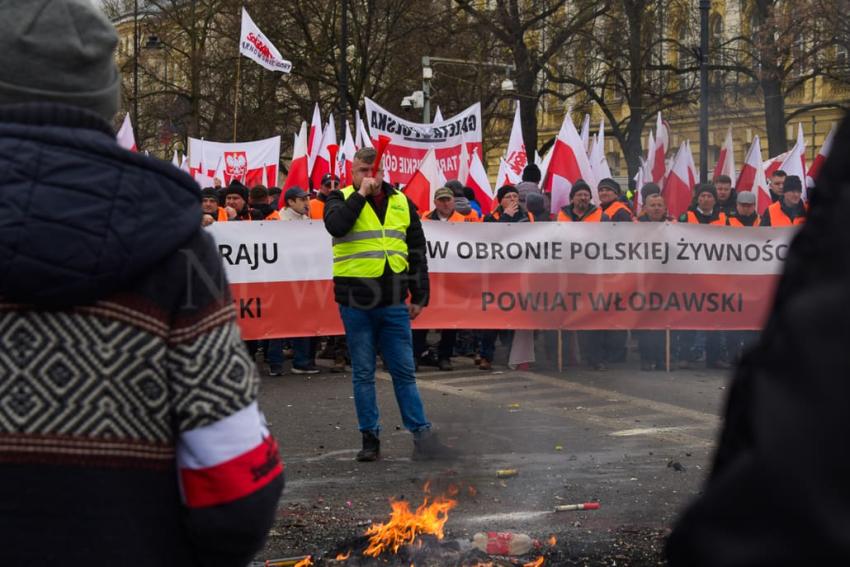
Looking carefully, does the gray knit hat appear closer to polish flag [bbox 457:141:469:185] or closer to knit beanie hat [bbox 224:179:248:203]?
knit beanie hat [bbox 224:179:248:203]

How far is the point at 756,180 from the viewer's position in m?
16.0

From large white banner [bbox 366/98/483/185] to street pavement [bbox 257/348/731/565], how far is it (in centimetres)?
642

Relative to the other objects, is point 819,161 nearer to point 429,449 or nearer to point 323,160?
point 429,449

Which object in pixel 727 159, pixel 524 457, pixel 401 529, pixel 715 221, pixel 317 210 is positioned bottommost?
pixel 524 457

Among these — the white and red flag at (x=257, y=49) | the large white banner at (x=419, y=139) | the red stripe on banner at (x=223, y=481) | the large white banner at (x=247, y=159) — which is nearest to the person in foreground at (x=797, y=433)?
the red stripe on banner at (x=223, y=481)

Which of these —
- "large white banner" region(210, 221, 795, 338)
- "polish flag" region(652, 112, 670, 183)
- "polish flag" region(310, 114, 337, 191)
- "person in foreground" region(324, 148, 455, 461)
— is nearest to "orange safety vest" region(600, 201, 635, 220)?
"large white banner" region(210, 221, 795, 338)

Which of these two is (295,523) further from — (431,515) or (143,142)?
(143,142)

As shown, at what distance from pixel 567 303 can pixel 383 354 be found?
5.19 m

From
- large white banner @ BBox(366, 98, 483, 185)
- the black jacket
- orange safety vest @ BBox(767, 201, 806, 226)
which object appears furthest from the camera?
large white banner @ BBox(366, 98, 483, 185)

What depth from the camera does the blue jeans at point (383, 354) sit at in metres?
7.88

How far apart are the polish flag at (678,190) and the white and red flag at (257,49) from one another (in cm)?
910

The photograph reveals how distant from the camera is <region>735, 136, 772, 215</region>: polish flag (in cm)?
1578

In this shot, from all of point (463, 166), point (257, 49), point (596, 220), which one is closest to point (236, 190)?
point (596, 220)

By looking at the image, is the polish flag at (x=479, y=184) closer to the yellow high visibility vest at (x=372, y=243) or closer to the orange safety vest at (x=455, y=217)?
the orange safety vest at (x=455, y=217)
